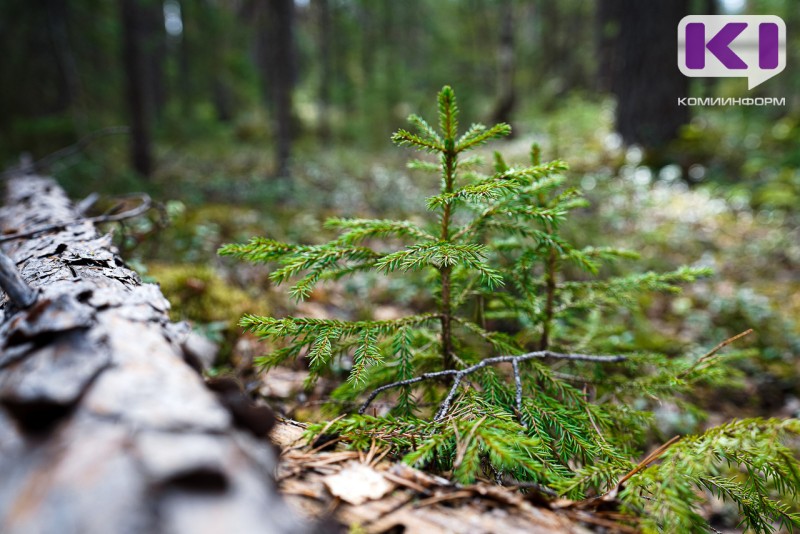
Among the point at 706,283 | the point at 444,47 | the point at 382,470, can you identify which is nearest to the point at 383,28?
the point at 444,47

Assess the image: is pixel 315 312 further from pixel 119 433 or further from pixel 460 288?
pixel 119 433

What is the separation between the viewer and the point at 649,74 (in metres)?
7.40

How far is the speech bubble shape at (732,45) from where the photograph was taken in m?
5.22

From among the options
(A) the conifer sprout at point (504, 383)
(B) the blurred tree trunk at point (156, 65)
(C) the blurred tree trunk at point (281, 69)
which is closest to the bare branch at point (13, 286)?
(A) the conifer sprout at point (504, 383)

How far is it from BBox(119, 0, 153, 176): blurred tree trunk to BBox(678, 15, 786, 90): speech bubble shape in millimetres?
8945

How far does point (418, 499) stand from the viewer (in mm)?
889

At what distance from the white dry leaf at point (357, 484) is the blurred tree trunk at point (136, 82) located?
8796 millimetres

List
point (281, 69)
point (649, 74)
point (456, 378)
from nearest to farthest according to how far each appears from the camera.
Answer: point (456, 378)
point (649, 74)
point (281, 69)

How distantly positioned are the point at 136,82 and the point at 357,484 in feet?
29.2

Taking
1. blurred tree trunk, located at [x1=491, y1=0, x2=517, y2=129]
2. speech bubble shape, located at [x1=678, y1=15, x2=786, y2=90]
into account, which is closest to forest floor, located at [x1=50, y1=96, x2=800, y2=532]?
speech bubble shape, located at [x1=678, y1=15, x2=786, y2=90]

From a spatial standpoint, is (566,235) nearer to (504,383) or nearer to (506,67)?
(504,383)

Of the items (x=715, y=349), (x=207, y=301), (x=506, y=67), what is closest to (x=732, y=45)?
(x=715, y=349)

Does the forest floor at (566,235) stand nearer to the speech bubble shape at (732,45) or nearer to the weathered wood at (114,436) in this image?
the weathered wood at (114,436)

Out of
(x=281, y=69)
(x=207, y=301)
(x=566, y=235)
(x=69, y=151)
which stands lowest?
(x=207, y=301)
